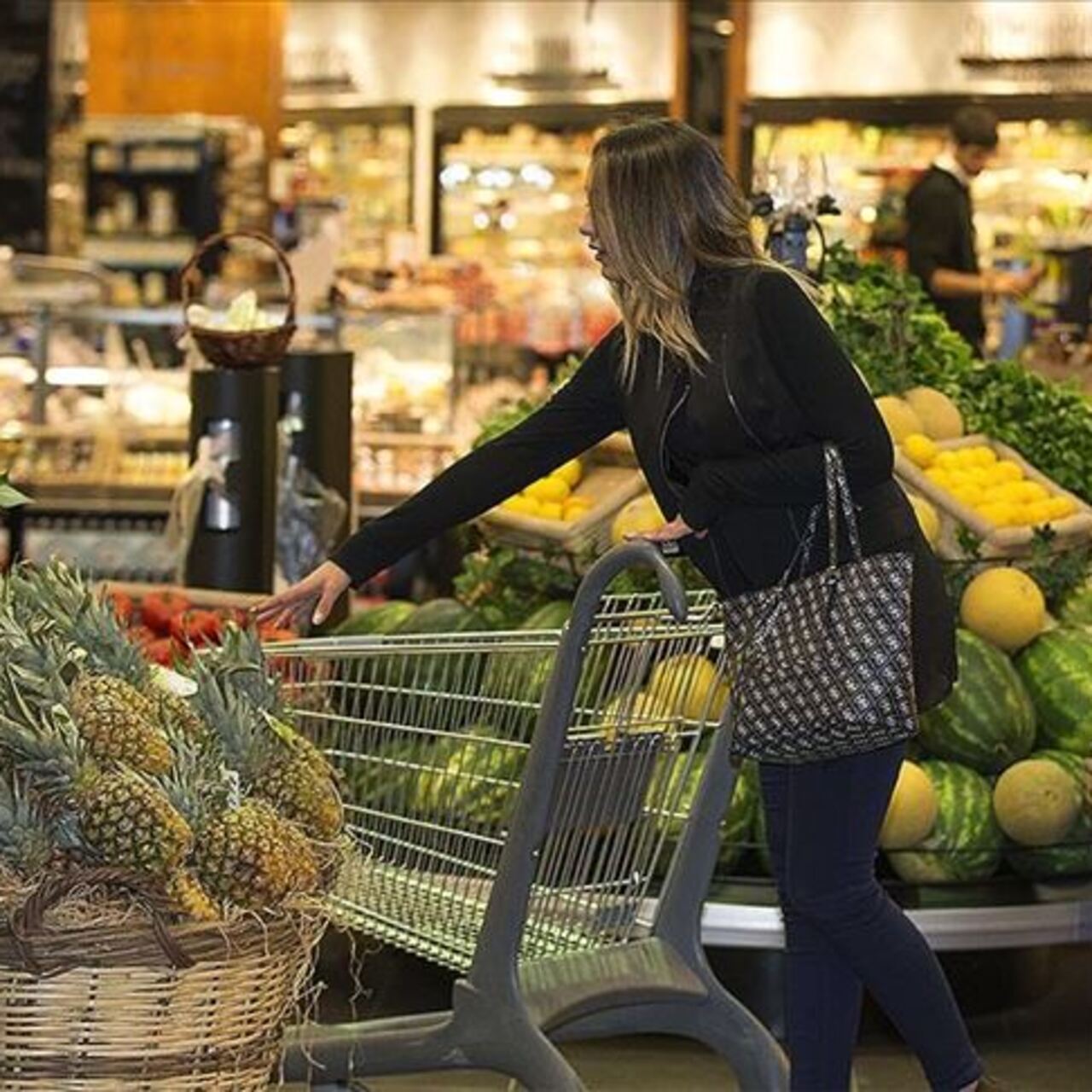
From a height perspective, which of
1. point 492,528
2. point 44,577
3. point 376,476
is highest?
point 44,577

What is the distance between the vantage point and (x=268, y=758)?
3467mm

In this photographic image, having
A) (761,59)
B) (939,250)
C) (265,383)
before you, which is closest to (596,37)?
(761,59)

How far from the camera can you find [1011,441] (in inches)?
254

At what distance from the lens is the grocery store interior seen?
329 cm

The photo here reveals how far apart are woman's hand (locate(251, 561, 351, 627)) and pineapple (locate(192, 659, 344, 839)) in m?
0.80

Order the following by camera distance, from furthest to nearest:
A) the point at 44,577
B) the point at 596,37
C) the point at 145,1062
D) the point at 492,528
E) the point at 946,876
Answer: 1. the point at 596,37
2. the point at 492,528
3. the point at 946,876
4. the point at 44,577
5. the point at 145,1062

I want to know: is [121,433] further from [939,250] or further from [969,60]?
[969,60]

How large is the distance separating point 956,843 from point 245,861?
109 inches

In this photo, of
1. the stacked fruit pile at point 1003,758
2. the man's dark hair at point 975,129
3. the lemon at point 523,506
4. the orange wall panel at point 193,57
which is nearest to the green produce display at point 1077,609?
the stacked fruit pile at point 1003,758

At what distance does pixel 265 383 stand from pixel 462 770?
2.89 m

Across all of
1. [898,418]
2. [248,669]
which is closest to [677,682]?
[248,669]

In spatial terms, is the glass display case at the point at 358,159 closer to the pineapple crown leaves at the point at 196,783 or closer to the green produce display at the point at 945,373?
the green produce display at the point at 945,373

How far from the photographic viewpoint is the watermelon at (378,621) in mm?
6656

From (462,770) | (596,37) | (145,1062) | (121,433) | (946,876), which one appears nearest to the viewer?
(145,1062)
